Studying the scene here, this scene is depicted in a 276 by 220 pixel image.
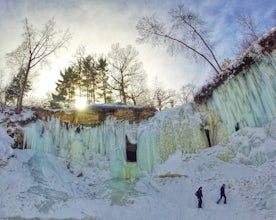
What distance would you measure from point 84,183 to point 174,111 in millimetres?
7430

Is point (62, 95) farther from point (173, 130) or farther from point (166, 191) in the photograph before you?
point (166, 191)

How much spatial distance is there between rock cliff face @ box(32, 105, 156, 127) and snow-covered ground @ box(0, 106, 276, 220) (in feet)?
9.45

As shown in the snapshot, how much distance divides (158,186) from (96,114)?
21.7ft

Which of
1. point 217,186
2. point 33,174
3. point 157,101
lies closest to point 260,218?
point 217,186

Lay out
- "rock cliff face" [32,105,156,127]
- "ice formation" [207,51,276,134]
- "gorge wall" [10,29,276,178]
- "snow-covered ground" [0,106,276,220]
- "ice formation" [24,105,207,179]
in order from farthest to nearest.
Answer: "rock cliff face" [32,105,156,127], "ice formation" [24,105,207,179], "gorge wall" [10,29,276,178], "ice formation" [207,51,276,134], "snow-covered ground" [0,106,276,220]

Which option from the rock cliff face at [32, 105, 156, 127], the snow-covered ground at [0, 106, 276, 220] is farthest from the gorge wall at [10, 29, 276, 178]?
the snow-covered ground at [0, 106, 276, 220]

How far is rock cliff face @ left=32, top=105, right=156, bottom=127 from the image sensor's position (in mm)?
17998

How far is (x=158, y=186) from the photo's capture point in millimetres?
15367

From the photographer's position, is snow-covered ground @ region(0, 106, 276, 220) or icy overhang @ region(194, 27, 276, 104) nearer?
snow-covered ground @ region(0, 106, 276, 220)

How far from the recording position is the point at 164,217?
39.9 ft

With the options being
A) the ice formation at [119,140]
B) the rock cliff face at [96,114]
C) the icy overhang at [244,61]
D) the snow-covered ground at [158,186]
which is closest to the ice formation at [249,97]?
the icy overhang at [244,61]

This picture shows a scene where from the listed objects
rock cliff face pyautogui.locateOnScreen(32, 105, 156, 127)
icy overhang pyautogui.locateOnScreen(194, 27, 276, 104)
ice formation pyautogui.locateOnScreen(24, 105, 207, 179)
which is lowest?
ice formation pyautogui.locateOnScreen(24, 105, 207, 179)

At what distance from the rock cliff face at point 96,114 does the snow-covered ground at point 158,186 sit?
2880 millimetres

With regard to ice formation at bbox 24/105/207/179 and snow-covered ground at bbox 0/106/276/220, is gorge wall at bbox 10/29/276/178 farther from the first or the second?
snow-covered ground at bbox 0/106/276/220
